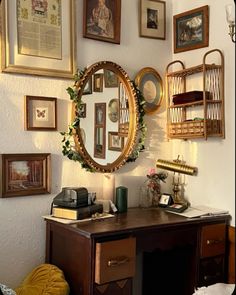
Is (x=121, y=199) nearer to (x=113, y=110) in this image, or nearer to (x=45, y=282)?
(x=113, y=110)

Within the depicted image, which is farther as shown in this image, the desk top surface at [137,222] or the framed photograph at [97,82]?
the framed photograph at [97,82]

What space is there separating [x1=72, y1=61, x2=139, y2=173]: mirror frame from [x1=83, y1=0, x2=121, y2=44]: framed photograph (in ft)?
0.57

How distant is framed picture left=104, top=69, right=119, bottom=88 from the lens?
2.40 metres

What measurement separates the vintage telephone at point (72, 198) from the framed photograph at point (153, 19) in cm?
113

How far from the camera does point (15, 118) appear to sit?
213 cm

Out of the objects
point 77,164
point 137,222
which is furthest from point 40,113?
point 137,222

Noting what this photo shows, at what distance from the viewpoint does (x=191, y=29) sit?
2545mm

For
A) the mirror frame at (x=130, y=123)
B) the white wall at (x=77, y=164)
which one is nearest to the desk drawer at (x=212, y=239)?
the white wall at (x=77, y=164)

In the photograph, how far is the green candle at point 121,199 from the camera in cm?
236

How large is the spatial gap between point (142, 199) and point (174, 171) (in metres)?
0.27

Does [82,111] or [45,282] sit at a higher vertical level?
[82,111]

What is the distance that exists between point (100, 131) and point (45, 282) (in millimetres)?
893

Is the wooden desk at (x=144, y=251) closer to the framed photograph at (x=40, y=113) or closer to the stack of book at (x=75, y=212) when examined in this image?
the stack of book at (x=75, y=212)

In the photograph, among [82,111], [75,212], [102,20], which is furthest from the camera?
[102,20]
